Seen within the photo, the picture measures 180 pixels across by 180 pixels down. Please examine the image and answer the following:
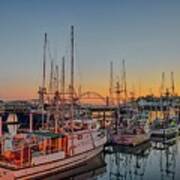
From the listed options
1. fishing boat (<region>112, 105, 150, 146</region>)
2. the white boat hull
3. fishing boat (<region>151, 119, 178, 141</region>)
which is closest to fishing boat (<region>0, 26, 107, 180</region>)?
the white boat hull

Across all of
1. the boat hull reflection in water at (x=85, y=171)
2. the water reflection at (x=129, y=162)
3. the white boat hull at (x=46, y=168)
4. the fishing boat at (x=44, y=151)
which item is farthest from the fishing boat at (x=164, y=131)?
the white boat hull at (x=46, y=168)

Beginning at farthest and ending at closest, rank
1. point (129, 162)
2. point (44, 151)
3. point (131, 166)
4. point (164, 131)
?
1. point (164, 131)
2. point (129, 162)
3. point (131, 166)
4. point (44, 151)

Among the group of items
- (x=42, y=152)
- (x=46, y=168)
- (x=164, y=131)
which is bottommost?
(x=46, y=168)

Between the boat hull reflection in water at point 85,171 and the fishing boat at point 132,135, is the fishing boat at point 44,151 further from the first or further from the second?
the fishing boat at point 132,135

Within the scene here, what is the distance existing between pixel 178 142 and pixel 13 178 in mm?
27731

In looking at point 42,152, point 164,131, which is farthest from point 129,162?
point 164,131

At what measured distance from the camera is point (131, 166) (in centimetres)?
3023

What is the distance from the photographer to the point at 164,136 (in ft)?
159

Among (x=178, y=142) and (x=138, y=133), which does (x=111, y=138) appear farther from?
(x=178, y=142)

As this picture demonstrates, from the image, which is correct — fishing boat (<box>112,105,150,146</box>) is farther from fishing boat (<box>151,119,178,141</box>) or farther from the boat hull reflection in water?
the boat hull reflection in water

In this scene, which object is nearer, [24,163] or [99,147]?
[24,163]

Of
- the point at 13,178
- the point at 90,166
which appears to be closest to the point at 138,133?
the point at 90,166

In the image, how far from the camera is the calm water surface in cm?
2644

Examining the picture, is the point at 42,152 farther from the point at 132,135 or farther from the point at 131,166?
the point at 132,135
